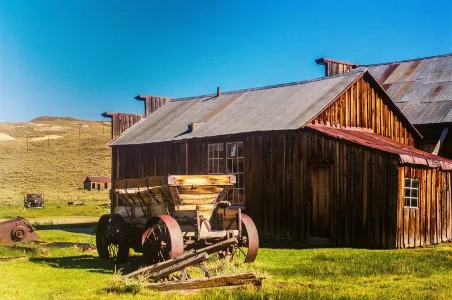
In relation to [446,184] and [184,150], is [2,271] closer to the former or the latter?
[184,150]

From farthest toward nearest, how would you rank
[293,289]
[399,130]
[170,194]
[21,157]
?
1. [21,157]
2. [399,130]
3. [170,194]
4. [293,289]

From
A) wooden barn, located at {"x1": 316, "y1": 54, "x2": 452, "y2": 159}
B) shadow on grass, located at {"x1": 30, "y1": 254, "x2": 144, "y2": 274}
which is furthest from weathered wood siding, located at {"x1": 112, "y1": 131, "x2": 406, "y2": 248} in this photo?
shadow on grass, located at {"x1": 30, "y1": 254, "x2": 144, "y2": 274}

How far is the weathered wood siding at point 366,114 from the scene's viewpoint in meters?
20.1

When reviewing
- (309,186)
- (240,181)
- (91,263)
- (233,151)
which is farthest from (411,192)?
(91,263)

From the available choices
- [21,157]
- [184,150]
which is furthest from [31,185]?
[184,150]

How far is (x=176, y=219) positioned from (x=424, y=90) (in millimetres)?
17134

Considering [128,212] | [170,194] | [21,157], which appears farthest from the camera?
[21,157]

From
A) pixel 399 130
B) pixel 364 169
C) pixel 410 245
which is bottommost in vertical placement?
pixel 410 245

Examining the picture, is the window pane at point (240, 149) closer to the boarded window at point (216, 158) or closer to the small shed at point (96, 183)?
the boarded window at point (216, 158)

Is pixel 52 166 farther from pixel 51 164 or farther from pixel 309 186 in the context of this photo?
pixel 309 186

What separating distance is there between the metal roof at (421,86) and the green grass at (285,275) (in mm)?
9142

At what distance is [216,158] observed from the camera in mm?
21484

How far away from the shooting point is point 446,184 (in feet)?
61.4

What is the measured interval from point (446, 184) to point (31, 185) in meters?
60.5
